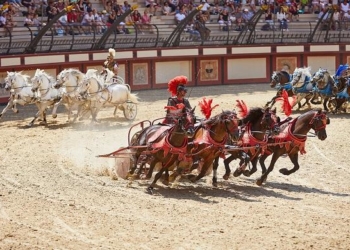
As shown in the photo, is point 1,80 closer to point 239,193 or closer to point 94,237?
point 239,193

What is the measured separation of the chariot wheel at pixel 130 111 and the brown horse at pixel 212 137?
9939 millimetres

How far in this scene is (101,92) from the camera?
25.4 metres

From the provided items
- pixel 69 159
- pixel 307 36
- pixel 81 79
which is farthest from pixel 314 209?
pixel 307 36

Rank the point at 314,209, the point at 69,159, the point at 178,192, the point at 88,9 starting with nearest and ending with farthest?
the point at 314,209
the point at 178,192
the point at 69,159
the point at 88,9

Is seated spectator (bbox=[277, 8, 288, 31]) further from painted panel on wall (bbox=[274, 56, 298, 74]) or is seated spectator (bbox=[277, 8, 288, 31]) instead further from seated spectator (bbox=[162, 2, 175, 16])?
seated spectator (bbox=[162, 2, 175, 16])

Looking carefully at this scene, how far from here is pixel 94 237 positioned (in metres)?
12.9

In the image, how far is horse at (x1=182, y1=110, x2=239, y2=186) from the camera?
635 inches

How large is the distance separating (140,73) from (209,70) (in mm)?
3179

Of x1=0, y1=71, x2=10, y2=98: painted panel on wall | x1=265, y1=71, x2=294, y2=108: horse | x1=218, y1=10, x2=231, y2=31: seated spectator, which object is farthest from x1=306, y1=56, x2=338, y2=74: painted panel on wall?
x1=0, y1=71, x2=10, y2=98: painted panel on wall

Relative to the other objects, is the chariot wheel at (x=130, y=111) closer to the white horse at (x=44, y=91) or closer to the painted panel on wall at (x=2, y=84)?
the white horse at (x=44, y=91)

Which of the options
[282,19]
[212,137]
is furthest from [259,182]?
[282,19]

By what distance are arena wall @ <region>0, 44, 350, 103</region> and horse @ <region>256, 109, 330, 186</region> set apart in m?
14.4

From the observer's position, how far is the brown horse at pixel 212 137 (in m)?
16.1

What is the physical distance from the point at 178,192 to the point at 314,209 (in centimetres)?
257
